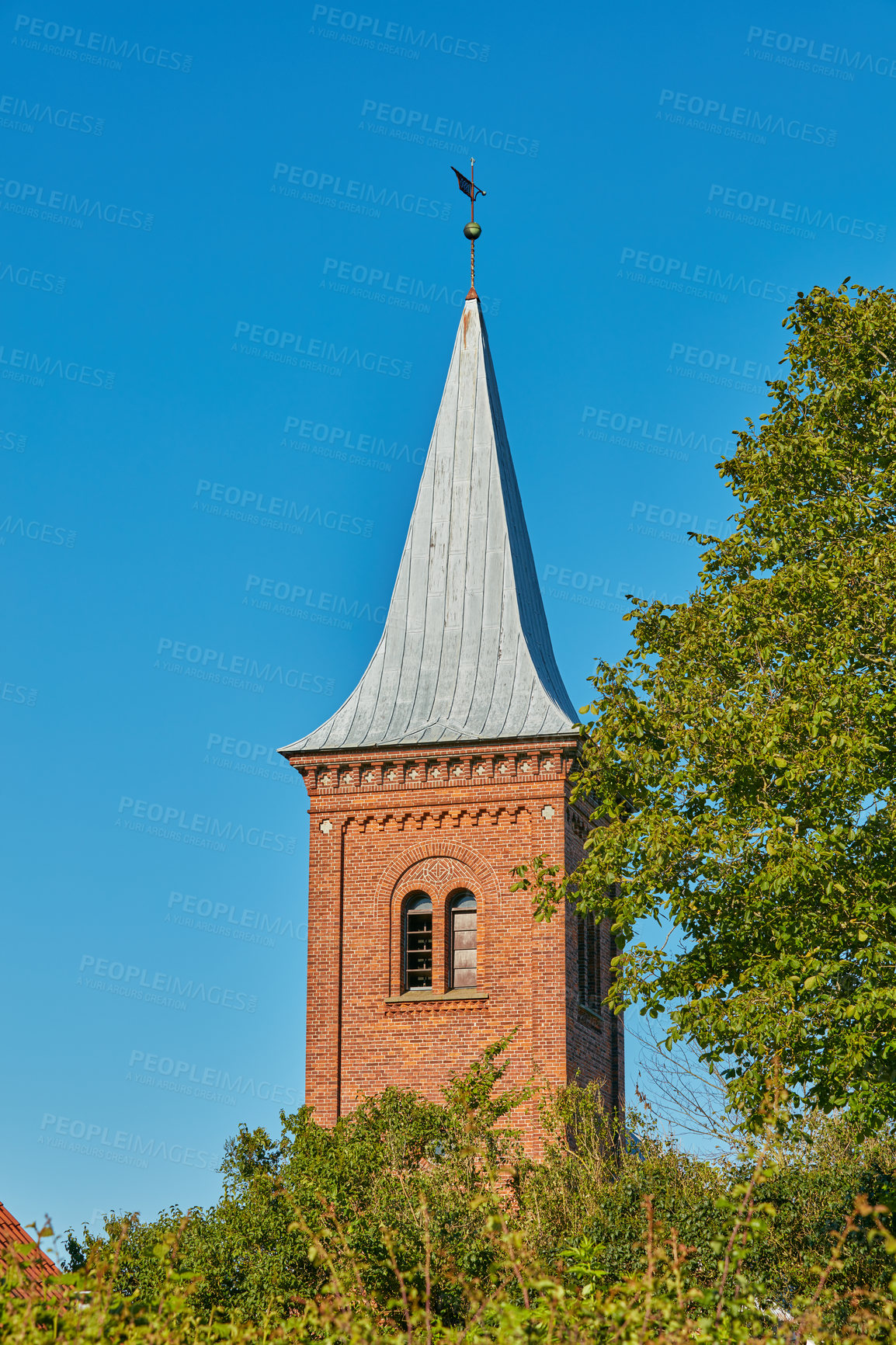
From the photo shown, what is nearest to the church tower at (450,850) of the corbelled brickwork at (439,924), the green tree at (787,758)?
the corbelled brickwork at (439,924)

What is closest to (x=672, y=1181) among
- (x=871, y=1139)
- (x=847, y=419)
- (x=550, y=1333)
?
(x=871, y=1139)

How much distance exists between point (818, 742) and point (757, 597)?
1913mm

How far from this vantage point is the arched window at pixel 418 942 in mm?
28547

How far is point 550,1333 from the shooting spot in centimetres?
750

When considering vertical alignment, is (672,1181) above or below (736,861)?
below

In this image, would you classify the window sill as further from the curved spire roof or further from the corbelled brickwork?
the curved spire roof

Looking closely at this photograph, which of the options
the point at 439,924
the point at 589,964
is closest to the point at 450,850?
the point at 439,924

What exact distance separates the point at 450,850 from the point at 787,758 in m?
13.9

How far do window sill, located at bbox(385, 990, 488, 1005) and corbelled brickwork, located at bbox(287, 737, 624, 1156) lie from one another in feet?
0.10

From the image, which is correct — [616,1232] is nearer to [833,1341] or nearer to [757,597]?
[757,597]

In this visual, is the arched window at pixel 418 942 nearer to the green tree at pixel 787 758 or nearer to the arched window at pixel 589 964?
the arched window at pixel 589 964

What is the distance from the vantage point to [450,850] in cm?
2897

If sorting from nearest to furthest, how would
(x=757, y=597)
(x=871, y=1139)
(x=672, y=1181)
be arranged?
(x=757, y=597) < (x=672, y=1181) < (x=871, y=1139)

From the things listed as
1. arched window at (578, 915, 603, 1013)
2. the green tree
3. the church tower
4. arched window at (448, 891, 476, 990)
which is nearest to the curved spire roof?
the church tower
